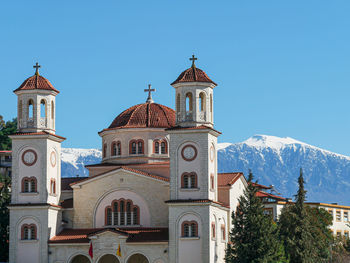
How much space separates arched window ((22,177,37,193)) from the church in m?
0.09

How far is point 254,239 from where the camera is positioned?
219 ft

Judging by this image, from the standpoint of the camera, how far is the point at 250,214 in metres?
67.3

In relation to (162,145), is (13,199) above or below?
below

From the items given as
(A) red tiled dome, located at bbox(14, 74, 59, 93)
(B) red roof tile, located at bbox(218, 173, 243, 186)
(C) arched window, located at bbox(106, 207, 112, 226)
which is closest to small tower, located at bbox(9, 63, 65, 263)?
(A) red tiled dome, located at bbox(14, 74, 59, 93)

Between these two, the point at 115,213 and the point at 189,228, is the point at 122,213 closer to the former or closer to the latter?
the point at 115,213

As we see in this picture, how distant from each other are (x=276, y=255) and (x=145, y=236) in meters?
11.6

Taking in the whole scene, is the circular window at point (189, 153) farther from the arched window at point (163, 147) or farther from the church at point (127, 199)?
the arched window at point (163, 147)

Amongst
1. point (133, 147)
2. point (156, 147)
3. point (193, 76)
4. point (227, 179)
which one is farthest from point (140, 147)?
point (193, 76)

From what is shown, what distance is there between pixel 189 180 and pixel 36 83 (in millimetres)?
16370

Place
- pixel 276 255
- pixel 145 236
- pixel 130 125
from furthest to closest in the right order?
pixel 130 125
pixel 145 236
pixel 276 255

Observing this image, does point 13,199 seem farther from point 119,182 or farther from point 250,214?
point 250,214

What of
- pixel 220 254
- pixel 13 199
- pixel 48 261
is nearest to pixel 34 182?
pixel 13 199

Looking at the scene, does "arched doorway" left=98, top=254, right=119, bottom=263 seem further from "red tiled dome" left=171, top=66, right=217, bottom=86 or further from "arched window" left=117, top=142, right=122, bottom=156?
"red tiled dome" left=171, top=66, right=217, bottom=86

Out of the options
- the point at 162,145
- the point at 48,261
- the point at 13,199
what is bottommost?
the point at 48,261
